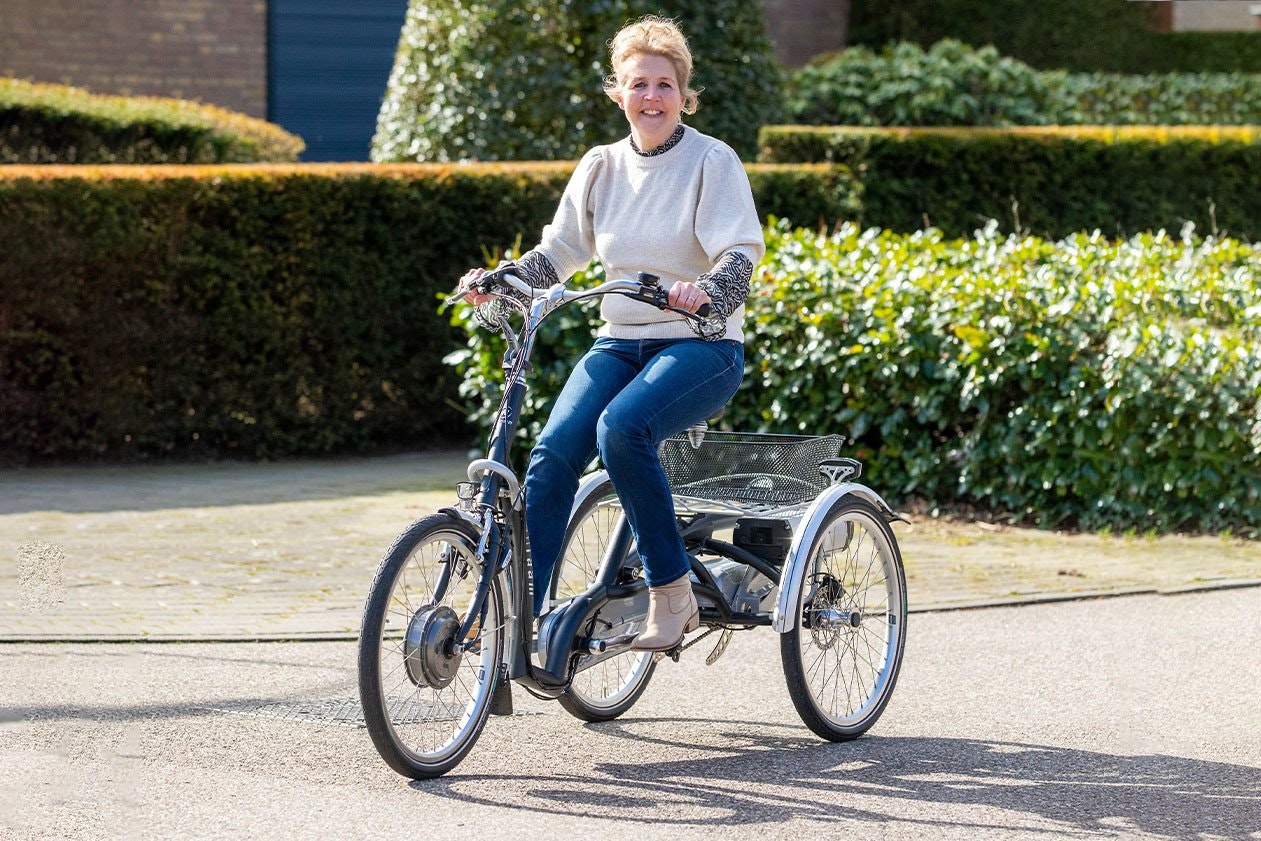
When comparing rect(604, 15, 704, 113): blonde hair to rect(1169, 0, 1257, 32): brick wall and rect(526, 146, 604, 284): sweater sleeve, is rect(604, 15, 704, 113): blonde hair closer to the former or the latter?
rect(526, 146, 604, 284): sweater sleeve

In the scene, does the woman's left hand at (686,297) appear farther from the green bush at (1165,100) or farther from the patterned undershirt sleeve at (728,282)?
the green bush at (1165,100)

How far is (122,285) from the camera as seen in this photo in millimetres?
9445

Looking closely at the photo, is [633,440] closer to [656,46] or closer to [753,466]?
[753,466]

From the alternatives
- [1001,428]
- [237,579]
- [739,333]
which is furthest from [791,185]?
[739,333]

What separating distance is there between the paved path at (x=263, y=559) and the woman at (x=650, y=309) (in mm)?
1726

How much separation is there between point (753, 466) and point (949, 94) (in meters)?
10.9

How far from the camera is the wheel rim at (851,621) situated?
15.1 feet

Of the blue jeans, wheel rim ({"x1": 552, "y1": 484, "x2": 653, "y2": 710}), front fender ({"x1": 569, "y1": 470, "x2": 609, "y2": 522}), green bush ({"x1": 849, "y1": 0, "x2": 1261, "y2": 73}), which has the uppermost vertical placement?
green bush ({"x1": 849, "y1": 0, "x2": 1261, "y2": 73})

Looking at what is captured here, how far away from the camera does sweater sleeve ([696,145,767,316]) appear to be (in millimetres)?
4340

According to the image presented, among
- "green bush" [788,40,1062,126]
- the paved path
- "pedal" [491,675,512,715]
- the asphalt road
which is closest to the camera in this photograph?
the asphalt road

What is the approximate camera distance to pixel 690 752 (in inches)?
176

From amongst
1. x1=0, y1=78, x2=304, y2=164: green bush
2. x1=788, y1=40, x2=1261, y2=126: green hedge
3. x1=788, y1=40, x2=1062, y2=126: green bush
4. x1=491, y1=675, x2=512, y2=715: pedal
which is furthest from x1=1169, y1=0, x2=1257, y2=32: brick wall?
x1=491, y1=675, x2=512, y2=715: pedal

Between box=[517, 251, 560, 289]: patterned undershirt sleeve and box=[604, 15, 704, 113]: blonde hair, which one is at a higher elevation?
box=[604, 15, 704, 113]: blonde hair

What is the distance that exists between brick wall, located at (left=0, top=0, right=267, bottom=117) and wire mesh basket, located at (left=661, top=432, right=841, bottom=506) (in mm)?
13509
